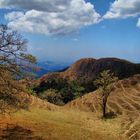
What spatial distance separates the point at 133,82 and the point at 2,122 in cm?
10630

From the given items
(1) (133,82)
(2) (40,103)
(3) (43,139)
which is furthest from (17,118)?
(1) (133,82)

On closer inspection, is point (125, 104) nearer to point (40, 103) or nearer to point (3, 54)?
point (40, 103)

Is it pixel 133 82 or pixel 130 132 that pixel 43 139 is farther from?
pixel 133 82

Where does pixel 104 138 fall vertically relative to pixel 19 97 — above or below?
below

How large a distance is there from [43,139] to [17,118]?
13.7 m

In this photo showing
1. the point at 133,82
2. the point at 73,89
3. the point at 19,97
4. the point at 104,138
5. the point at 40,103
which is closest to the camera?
the point at 19,97

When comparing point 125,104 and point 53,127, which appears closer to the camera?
point 53,127

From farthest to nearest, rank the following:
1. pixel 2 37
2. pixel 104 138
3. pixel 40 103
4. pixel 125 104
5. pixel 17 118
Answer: pixel 125 104 < pixel 40 103 < pixel 17 118 < pixel 104 138 < pixel 2 37

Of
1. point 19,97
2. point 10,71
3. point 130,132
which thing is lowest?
point 130,132

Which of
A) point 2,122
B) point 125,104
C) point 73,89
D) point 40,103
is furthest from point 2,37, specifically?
point 73,89

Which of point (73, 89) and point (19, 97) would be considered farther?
point (73, 89)

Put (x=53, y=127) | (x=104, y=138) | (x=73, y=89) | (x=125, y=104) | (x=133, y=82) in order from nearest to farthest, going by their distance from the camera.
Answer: (x=104, y=138) → (x=53, y=127) → (x=125, y=104) → (x=133, y=82) → (x=73, y=89)

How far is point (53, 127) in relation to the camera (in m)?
50.2

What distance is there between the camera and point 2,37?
35.3 m
